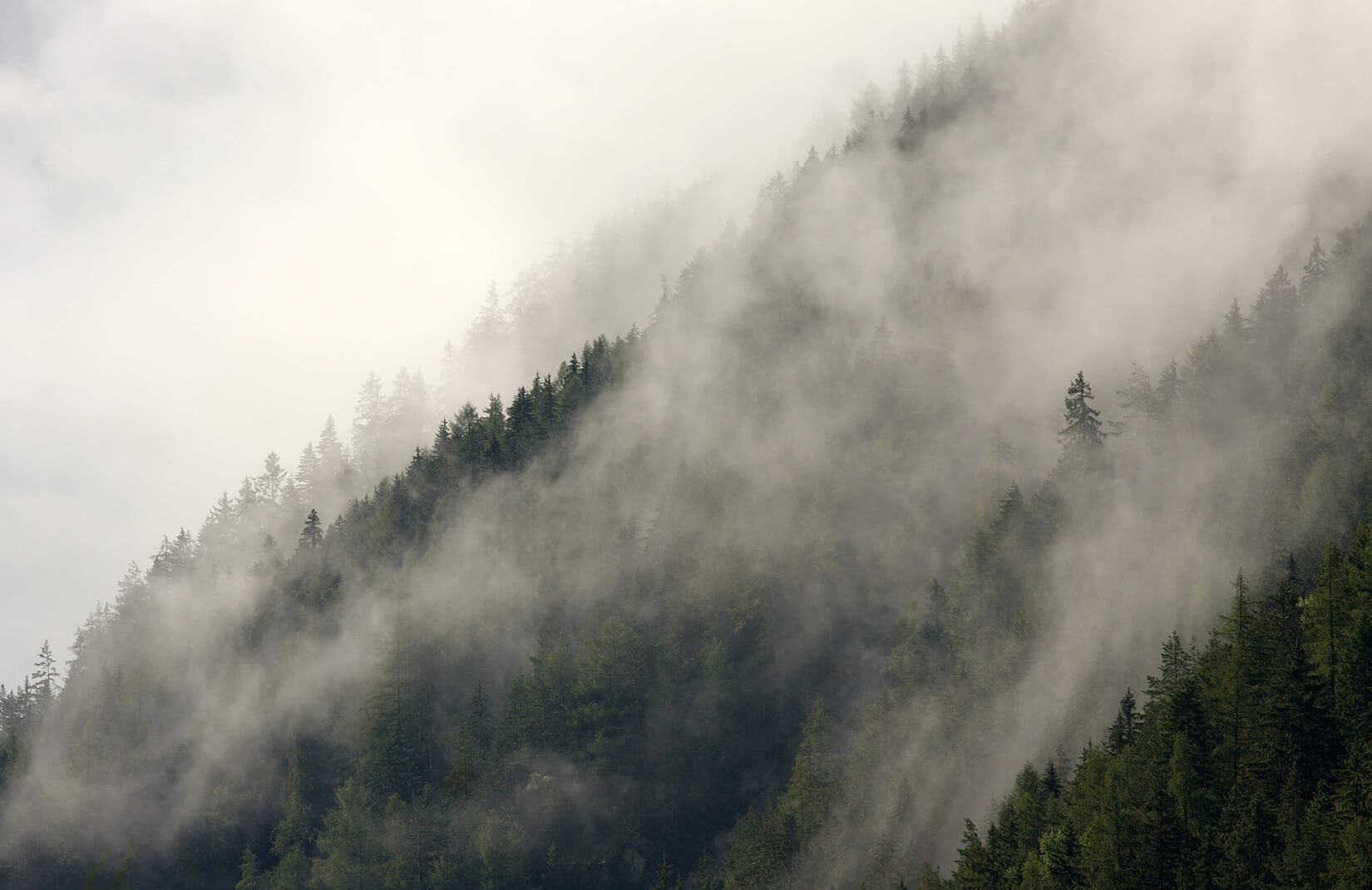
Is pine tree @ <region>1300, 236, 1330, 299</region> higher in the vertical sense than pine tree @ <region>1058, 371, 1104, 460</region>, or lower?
higher

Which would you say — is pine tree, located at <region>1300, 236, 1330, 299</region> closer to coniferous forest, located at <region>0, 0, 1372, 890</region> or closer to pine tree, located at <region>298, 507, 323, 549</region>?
coniferous forest, located at <region>0, 0, 1372, 890</region>

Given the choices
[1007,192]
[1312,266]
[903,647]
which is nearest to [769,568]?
[903,647]

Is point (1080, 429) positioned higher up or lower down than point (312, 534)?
lower down

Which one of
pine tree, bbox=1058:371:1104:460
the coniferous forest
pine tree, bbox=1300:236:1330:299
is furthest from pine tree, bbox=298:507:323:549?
pine tree, bbox=1300:236:1330:299

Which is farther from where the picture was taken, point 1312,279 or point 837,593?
point 837,593

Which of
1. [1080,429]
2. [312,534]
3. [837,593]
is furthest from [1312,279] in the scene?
[312,534]

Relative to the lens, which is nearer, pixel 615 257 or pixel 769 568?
pixel 769 568

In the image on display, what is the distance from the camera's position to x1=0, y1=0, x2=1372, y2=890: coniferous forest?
6850 centimetres

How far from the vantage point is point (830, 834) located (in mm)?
90938

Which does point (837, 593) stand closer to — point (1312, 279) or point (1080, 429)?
Result: point (1080, 429)

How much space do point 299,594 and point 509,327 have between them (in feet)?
206

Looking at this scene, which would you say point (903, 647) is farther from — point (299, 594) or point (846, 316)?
point (299, 594)

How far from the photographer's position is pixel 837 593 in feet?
380

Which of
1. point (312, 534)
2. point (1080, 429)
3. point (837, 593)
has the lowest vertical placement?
point (837, 593)
